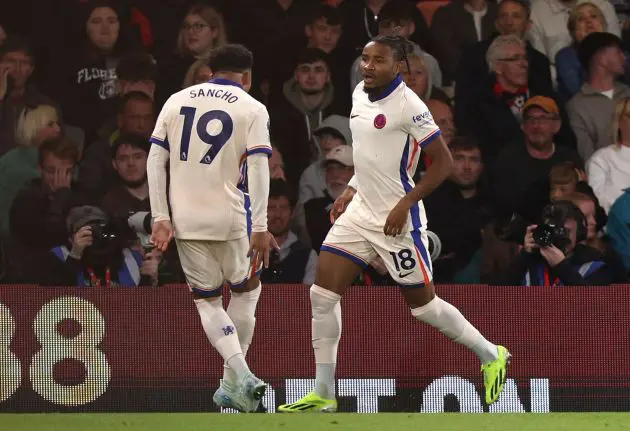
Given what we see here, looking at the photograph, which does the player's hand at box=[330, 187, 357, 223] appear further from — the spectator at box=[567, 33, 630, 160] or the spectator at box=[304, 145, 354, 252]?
the spectator at box=[567, 33, 630, 160]

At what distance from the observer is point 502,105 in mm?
10039

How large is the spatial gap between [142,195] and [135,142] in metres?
0.42

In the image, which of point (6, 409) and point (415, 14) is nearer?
point (6, 409)

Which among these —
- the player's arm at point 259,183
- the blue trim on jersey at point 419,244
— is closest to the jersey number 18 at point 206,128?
the player's arm at point 259,183

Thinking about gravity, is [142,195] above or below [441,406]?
above

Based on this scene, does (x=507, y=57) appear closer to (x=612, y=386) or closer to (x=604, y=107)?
(x=604, y=107)

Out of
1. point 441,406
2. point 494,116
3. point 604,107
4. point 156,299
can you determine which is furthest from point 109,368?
point 604,107

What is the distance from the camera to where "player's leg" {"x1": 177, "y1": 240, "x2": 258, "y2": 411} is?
6660 mm

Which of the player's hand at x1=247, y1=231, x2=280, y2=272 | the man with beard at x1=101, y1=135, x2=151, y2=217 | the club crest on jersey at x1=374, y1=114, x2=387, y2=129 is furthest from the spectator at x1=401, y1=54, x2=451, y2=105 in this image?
the player's hand at x1=247, y1=231, x2=280, y2=272

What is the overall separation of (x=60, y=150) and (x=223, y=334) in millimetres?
3889

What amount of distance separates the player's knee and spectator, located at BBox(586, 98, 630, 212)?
3.66 meters

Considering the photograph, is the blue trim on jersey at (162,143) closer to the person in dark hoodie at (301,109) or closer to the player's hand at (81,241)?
the player's hand at (81,241)

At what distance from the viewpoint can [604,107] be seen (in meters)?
10.1

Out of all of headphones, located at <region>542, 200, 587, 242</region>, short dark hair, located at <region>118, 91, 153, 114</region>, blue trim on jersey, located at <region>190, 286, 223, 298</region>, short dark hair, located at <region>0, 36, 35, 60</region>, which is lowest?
blue trim on jersey, located at <region>190, 286, 223, 298</region>
